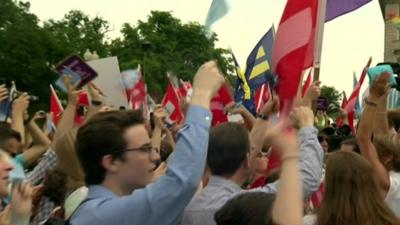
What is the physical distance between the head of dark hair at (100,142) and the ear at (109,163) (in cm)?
1

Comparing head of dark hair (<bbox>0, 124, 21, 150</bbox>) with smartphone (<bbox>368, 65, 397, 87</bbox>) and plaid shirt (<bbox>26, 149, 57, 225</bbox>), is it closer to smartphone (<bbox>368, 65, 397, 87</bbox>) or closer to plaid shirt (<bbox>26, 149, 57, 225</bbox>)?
plaid shirt (<bbox>26, 149, 57, 225</bbox>)

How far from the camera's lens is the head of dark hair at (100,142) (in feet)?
11.3

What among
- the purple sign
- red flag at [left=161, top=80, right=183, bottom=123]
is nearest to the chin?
the purple sign

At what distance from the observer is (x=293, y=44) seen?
17.9 ft

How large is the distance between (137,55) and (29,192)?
69505 millimetres

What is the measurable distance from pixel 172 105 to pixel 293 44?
569cm

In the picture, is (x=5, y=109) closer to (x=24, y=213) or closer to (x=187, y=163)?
(x=24, y=213)

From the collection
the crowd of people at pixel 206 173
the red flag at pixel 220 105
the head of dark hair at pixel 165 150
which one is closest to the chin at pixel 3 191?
the crowd of people at pixel 206 173

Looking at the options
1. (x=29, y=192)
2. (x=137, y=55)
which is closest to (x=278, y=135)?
(x=29, y=192)

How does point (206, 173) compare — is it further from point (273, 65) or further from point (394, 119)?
point (394, 119)

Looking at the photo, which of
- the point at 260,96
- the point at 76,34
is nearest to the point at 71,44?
the point at 76,34

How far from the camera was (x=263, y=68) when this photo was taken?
1080cm

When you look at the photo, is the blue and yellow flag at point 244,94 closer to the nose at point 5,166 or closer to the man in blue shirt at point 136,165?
the nose at point 5,166

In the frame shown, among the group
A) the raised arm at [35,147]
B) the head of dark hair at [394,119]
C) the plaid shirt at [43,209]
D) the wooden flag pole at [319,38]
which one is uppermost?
the wooden flag pole at [319,38]
